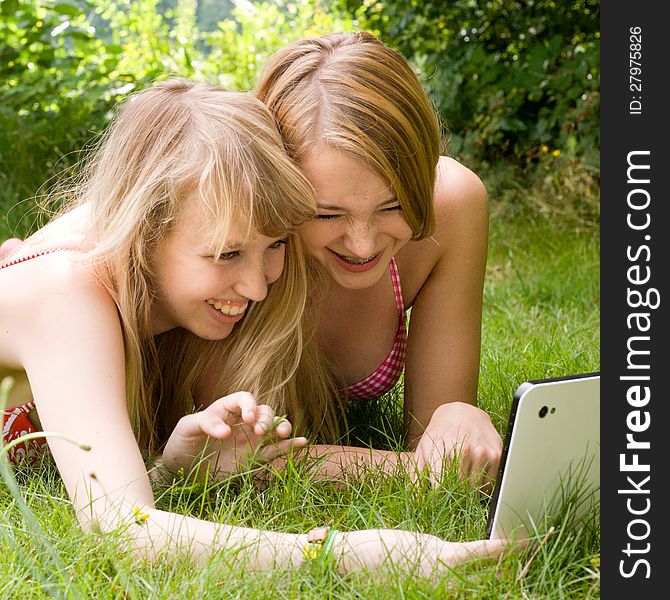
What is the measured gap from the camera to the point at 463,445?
1888 mm

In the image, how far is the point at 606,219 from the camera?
1.51 meters

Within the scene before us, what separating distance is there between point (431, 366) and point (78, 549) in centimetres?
97

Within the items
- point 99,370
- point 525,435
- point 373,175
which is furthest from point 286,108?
point 525,435

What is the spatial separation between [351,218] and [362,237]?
0.13 ft

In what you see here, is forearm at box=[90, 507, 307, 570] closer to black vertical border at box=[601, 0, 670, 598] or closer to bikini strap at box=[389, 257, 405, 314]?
black vertical border at box=[601, 0, 670, 598]

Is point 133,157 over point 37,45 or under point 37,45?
under

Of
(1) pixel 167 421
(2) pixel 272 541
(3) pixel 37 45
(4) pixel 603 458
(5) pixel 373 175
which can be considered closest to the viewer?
(4) pixel 603 458

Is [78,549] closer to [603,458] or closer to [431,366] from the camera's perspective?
[603,458]

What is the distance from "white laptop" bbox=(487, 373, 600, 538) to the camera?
1.47 meters

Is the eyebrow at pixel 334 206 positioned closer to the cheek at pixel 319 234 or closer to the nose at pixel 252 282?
the cheek at pixel 319 234

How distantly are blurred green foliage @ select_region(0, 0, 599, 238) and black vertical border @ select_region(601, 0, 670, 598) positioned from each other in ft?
9.95

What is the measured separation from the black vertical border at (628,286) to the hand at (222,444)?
54cm

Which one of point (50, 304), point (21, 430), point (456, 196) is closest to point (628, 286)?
point (456, 196)

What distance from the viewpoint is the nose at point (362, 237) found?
6.11 feet
